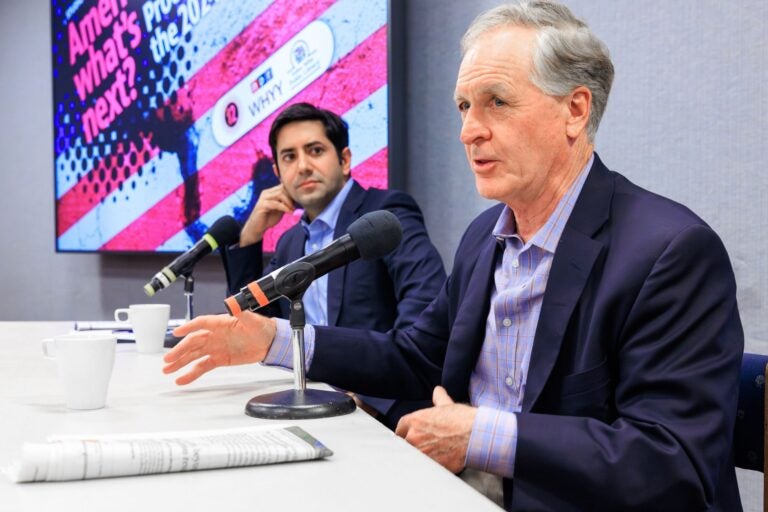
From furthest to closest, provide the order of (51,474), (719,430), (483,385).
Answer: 1. (483,385)
2. (719,430)
3. (51,474)

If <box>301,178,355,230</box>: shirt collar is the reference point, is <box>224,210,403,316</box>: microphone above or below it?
below

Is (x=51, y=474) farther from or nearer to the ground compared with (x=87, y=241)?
nearer to the ground

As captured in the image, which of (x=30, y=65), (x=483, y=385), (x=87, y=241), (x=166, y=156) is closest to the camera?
(x=483, y=385)

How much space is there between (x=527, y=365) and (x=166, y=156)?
2721mm

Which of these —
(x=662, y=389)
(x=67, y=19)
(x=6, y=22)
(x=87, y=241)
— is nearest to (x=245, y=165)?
(x=87, y=241)

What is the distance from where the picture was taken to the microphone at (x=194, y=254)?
197 cm

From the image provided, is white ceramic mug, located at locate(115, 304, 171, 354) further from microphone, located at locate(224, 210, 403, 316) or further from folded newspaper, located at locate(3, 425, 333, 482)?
folded newspaper, located at locate(3, 425, 333, 482)

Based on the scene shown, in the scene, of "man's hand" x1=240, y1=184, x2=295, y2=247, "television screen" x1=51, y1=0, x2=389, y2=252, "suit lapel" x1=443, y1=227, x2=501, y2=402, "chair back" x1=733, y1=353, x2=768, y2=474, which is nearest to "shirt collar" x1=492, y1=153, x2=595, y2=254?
"suit lapel" x1=443, y1=227, x2=501, y2=402

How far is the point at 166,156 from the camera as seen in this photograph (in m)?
3.68

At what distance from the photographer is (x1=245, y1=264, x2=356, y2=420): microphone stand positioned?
1215mm

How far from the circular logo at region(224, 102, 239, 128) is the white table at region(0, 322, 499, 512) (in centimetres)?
201

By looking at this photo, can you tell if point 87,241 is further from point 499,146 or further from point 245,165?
point 499,146

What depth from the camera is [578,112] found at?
4.57 feet

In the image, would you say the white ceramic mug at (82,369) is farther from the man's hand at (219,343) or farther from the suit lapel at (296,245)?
the suit lapel at (296,245)
